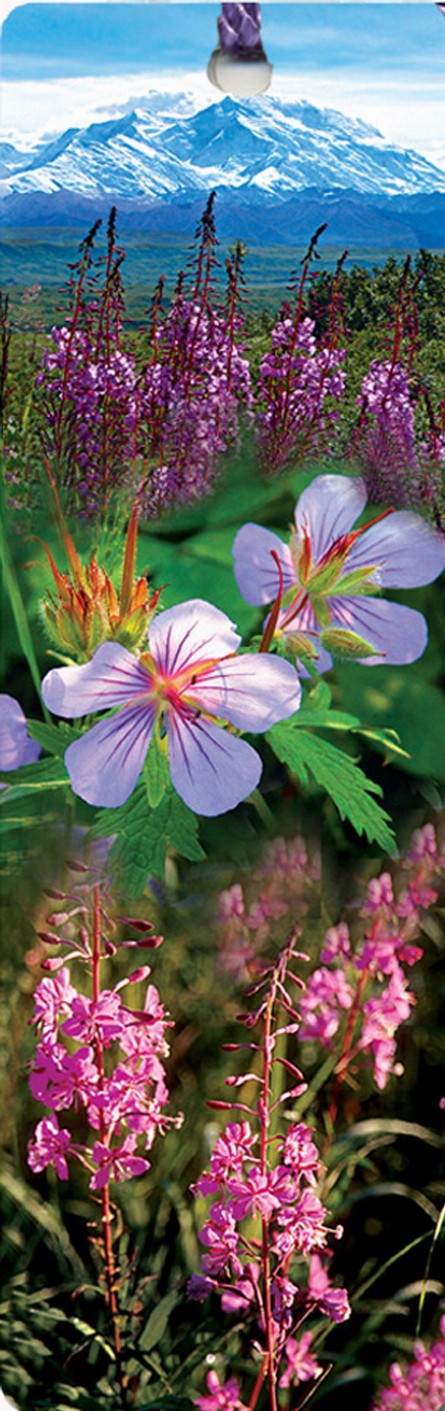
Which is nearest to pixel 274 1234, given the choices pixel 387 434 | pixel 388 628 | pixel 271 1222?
pixel 271 1222

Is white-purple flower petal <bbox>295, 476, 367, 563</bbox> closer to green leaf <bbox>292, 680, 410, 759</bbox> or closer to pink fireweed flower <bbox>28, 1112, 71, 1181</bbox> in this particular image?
green leaf <bbox>292, 680, 410, 759</bbox>

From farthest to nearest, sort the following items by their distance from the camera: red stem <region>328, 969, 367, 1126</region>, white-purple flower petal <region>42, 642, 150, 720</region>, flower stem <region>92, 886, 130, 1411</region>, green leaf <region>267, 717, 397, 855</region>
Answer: red stem <region>328, 969, 367, 1126</region>
flower stem <region>92, 886, 130, 1411</region>
green leaf <region>267, 717, 397, 855</region>
white-purple flower petal <region>42, 642, 150, 720</region>

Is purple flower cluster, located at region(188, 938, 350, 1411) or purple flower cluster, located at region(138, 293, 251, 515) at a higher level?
purple flower cluster, located at region(138, 293, 251, 515)

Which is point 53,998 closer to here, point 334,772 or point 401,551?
point 334,772

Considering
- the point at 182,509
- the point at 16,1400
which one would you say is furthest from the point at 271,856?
the point at 16,1400

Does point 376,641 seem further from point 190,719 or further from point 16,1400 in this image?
point 16,1400

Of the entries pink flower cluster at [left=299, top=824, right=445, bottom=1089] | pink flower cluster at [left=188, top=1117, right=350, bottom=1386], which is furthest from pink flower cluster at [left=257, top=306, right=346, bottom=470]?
pink flower cluster at [left=188, top=1117, right=350, bottom=1386]
